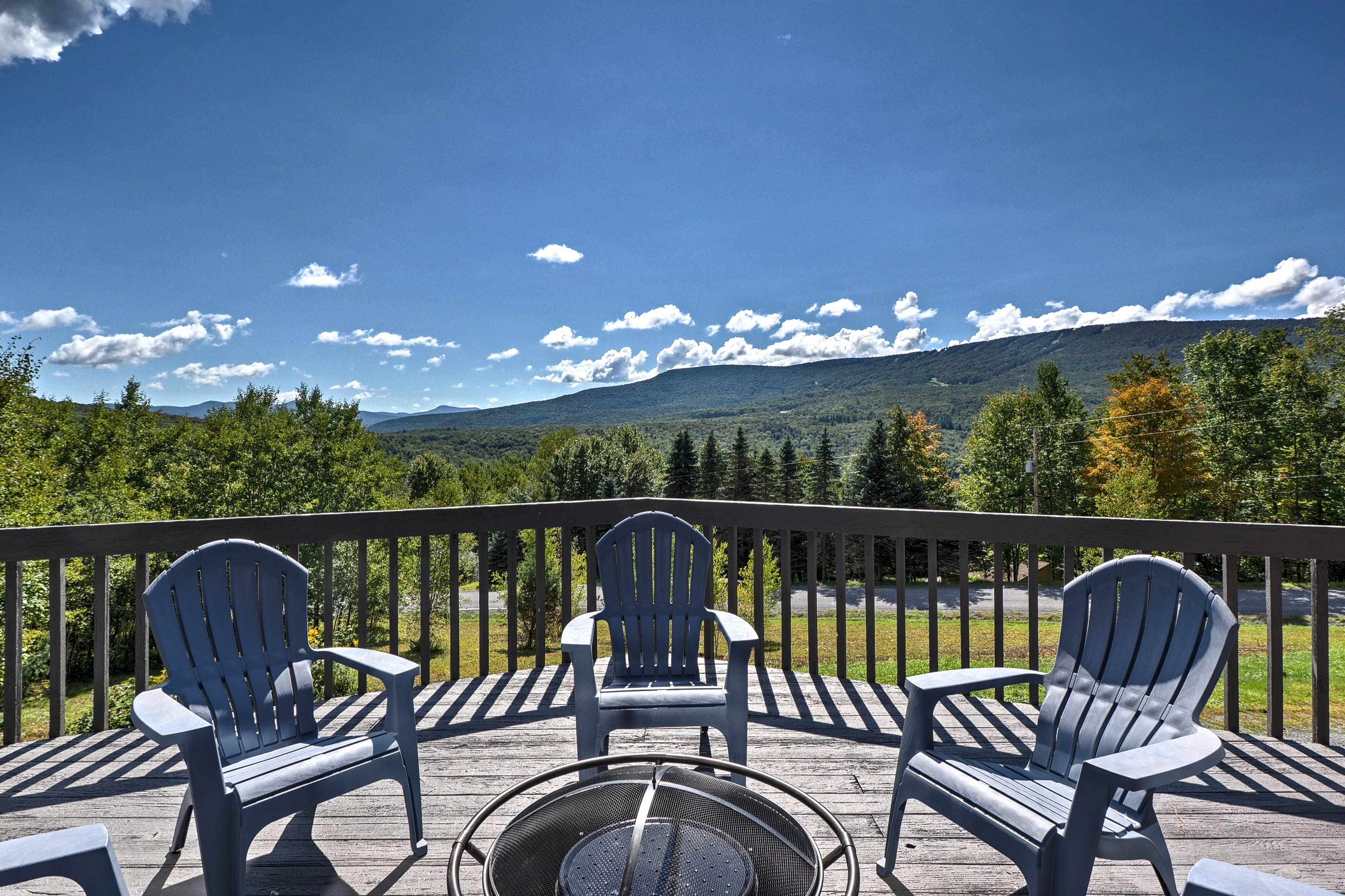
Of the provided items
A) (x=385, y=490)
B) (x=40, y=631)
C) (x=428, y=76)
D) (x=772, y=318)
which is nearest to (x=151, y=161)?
(x=385, y=490)

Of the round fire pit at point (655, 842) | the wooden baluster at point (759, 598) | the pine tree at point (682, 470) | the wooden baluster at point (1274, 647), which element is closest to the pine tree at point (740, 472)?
the pine tree at point (682, 470)

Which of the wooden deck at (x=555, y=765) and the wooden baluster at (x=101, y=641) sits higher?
the wooden baluster at (x=101, y=641)

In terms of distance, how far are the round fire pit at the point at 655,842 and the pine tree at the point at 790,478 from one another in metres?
28.2

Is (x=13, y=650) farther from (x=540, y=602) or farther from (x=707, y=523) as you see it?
(x=707, y=523)

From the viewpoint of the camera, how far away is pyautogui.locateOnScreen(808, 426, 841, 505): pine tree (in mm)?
29141

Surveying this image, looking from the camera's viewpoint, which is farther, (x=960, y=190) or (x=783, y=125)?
(x=960, y=190)

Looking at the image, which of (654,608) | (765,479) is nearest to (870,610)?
(654,608)

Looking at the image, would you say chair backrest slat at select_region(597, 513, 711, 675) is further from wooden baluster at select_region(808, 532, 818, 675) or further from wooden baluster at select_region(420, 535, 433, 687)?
wooden baluster at select_region(420, 535, 433, 687)

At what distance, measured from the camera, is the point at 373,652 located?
207 cm

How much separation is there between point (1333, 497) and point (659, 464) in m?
27.4

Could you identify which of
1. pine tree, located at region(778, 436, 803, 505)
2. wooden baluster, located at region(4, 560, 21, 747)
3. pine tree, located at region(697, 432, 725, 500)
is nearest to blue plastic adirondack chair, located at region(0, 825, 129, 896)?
wooden baluster, located at region(4, 560, 21, 747)

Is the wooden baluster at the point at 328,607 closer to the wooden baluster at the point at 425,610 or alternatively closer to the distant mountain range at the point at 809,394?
the wooden baluster at the point at 425,610

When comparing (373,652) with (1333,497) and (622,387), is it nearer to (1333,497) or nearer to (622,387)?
(1333,497)

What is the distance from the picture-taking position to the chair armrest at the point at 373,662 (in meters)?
1.86
